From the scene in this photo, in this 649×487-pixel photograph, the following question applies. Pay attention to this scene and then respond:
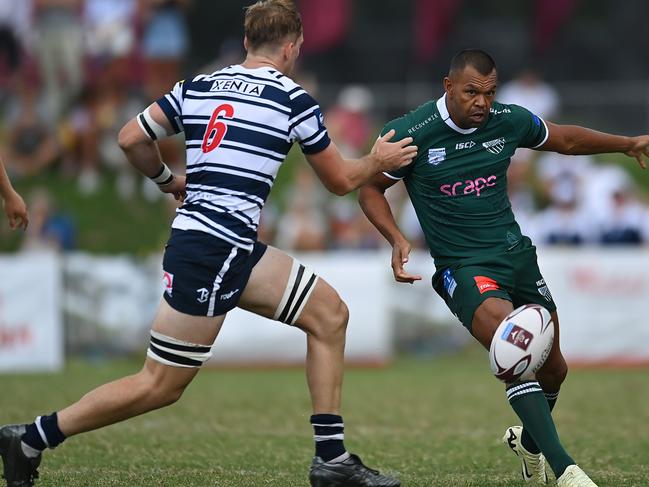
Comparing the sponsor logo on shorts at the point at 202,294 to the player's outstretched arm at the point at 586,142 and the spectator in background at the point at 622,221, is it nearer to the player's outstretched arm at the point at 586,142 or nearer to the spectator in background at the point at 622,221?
the player's outstretched arm at the point at 586,142

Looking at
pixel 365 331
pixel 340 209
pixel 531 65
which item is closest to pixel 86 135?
pixel 340 209

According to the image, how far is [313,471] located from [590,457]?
2413 mm

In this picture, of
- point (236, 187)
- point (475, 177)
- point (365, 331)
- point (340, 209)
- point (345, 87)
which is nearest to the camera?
point (236, 187)

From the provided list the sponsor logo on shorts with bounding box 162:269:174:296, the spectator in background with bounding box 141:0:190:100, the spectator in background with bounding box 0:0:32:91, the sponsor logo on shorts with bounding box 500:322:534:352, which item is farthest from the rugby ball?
the spectator in background with bounding box 0:0:32:91

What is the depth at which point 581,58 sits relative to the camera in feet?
70.7

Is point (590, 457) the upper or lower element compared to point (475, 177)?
lower

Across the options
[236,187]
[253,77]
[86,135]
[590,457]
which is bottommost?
[590,457]

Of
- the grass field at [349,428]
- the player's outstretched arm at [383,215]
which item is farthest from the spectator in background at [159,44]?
Result: the player's outstretched arm at [383,215]

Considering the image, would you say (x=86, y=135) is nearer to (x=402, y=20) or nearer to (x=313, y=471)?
(x=402, y=20)

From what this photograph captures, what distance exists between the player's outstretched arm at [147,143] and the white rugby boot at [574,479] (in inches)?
105

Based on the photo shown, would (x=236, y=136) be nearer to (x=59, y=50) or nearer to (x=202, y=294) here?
(x=202, y=294)

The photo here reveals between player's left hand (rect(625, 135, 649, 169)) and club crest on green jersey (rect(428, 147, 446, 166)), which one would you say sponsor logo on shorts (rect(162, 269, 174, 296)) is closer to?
club crest on green jersey (rect(428, 147, 446, 166))

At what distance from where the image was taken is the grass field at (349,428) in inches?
288

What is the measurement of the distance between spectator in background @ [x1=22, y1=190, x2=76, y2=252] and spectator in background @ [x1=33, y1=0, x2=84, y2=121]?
2725 millimetres
